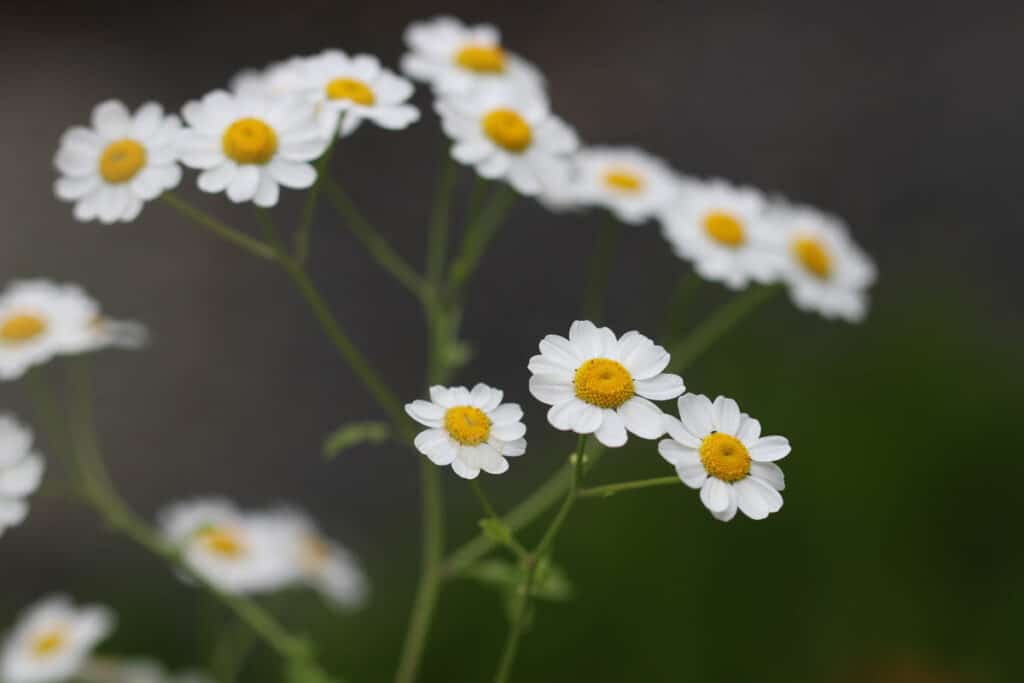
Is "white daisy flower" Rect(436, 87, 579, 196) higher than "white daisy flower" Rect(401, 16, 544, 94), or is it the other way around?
"white daisy flower" Rect(401, 16, 544, 94)

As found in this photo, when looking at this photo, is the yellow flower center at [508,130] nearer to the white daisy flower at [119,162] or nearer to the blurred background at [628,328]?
the white daisy flower at [119,162]

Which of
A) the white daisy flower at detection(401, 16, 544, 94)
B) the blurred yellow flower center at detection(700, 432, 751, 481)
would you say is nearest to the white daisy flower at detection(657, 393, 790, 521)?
the blurred yellow flower center at detection(700, 432, 751, 481)

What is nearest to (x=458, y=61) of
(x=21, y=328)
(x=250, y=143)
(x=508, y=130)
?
(x=508, y=130)

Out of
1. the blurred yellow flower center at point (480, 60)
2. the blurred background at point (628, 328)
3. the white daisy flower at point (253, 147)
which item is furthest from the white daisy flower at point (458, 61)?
the blurred background at point (628, 328)

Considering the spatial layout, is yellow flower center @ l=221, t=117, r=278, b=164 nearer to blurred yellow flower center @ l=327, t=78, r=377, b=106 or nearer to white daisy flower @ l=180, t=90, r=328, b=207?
white daisy flower @ l=180, t=90, r=328, b=207

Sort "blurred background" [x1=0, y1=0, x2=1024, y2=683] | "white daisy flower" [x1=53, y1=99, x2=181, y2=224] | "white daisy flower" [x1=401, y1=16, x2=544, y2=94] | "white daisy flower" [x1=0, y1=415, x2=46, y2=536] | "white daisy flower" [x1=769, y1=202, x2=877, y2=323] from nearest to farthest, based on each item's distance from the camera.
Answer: "white daisy flower" [x1=0, y1=415, x2=46, y2=536] → "white daisy flower" [x1=53, y1=99, x2=181, y2=224] → "white daisy flower" [x1=401, y1=16, x2=544, y2=94] → "white daisy flower" [x1=769, y1=202, x2=877, y2=323] → "blurred background" [x1=0, y1=0, x2=1024, y2=683]

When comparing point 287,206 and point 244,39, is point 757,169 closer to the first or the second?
point 287,206
